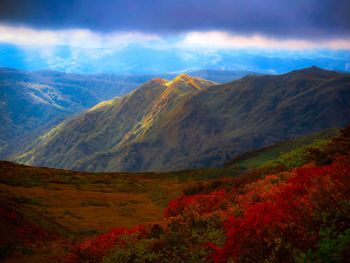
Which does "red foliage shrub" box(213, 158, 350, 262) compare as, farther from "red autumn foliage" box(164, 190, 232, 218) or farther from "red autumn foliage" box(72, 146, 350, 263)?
"red autumn foliage" box(164, 190, 232, 218)

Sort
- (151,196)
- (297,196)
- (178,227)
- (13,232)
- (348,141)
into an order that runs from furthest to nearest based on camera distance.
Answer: (151,196)
(13,232)
(348,141)
(178,227)
(297,196)

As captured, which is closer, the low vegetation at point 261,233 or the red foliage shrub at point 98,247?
the low vegetation at point 261,233

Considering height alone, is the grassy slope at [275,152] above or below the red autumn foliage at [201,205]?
below

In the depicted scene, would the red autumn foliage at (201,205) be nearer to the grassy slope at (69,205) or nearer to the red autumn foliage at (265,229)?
the red autumn foliage at (265,229)

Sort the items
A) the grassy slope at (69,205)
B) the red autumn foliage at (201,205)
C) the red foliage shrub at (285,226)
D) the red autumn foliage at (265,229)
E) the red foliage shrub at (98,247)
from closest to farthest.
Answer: the red foliage shrub at (285,226) → the red autumn foliage at (265,229) → the red foliage shrub at (98,247) → the red autumn foliage at (201,205) → the grassy slope at (69,205)

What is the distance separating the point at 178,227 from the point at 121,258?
439cm

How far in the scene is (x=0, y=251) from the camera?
22.1 m

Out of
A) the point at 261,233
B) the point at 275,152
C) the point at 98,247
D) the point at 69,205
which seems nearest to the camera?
the point at 261,233

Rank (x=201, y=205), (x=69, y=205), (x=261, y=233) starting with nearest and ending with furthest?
(x=261, y=233)
(x=201, y=205)
(x=69, y=205)

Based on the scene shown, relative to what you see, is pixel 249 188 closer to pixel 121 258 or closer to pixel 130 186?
pixel 121 258

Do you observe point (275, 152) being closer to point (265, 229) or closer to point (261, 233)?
point (265, 229)

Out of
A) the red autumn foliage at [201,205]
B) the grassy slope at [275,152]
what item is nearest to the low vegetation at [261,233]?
the red autumn foliage at [201,205]

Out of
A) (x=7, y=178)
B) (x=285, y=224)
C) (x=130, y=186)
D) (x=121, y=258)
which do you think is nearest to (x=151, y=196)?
(x=130, y=186)

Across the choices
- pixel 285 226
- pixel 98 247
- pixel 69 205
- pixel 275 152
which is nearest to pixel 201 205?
pixel 98 247
